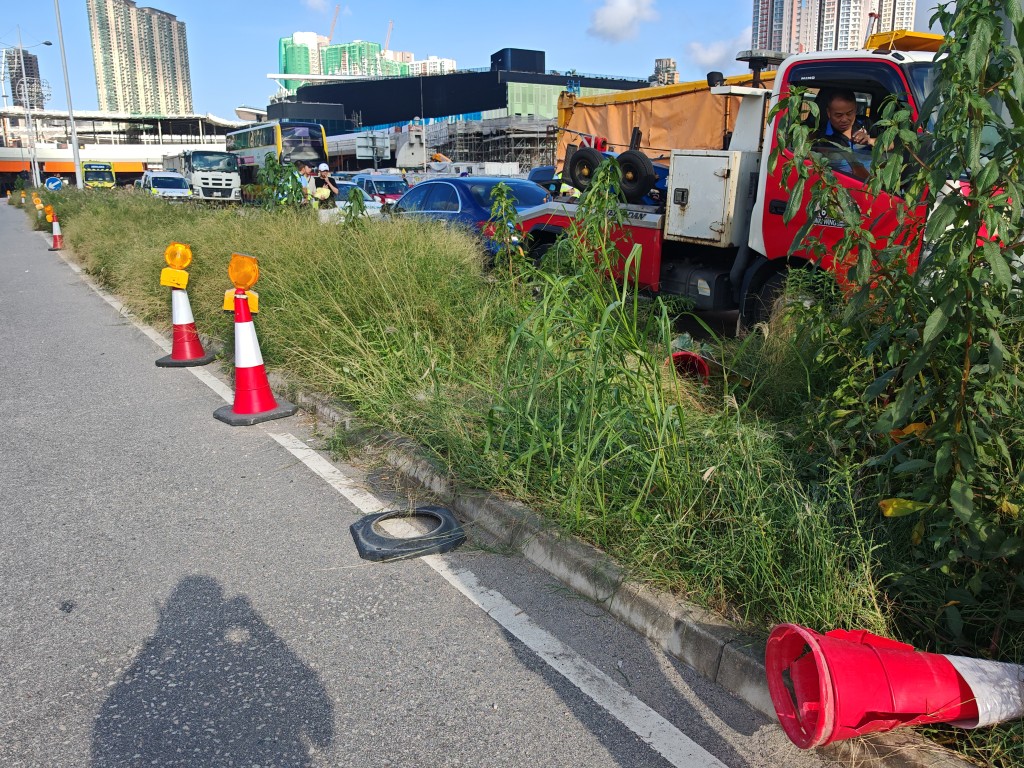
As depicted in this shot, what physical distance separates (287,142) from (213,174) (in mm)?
6229

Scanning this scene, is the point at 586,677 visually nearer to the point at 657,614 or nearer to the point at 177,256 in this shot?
the point at 657,614

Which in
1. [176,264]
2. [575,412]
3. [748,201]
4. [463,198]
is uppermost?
[748,201]

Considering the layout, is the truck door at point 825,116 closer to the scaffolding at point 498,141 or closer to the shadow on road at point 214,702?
the shadow on road at point 214,702

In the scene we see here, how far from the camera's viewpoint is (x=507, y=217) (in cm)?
793

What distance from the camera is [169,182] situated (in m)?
42.4

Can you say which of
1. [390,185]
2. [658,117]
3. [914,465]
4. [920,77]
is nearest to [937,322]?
[914,465]

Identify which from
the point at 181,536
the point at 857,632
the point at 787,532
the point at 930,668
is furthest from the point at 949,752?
the point at 181,536

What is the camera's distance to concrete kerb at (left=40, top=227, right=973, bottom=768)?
258 cm

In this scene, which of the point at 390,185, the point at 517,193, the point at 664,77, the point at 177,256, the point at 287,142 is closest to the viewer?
the point at 177,256

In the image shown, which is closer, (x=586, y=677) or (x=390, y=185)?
(x=586, y=677)

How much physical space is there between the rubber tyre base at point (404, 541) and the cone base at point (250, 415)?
2181 millimetres

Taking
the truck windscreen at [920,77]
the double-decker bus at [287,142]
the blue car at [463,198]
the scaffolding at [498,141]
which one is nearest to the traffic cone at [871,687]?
the truck windscreen at [920,77]

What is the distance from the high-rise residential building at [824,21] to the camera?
7.93 m

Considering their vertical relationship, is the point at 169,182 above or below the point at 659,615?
above
